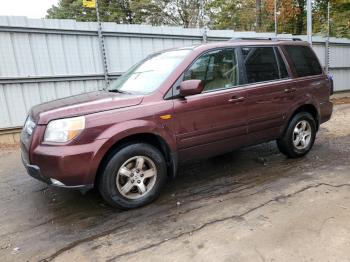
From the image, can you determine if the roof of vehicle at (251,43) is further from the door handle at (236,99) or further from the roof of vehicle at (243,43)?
the door handle at (236,99)

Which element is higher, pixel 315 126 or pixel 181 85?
pixel 181 85

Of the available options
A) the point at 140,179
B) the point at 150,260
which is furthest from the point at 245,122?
the point at 150,260

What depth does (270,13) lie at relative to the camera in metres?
20.3

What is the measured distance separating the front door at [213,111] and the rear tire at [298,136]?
981 millimetres

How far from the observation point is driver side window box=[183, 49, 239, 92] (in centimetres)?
410

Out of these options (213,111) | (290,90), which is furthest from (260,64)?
(213,111)

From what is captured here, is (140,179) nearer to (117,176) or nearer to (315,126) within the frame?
(117,176)

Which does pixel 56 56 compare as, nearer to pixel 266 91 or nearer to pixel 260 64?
pixel 260 64

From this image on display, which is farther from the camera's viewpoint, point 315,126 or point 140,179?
point 315,126

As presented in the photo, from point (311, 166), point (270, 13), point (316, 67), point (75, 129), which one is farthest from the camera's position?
point (270, 13)

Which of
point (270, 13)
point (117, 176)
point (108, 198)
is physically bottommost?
point (108, 198)

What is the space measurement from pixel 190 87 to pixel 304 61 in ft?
8.27

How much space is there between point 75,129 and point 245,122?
2291 millimetres

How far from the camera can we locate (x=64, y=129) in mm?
3283
